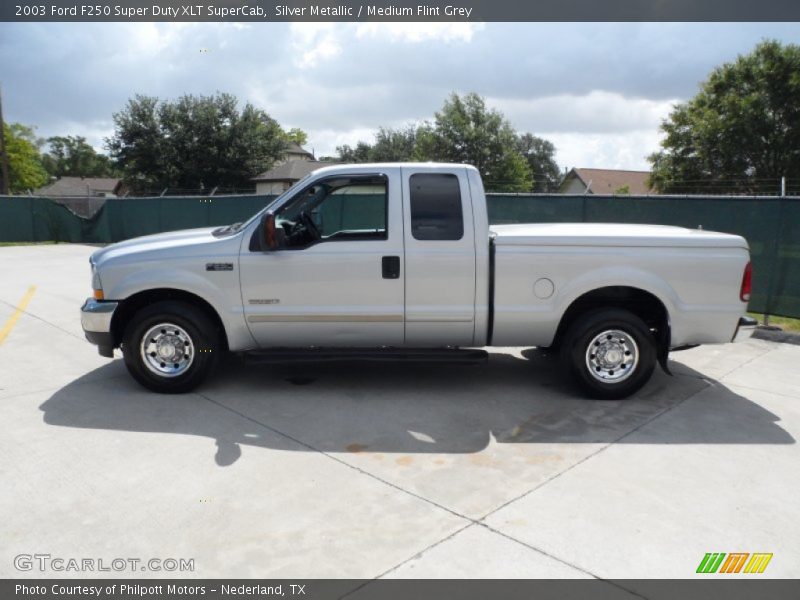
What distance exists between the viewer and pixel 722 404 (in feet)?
19.5

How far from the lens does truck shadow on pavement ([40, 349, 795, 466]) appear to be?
508 centimetres

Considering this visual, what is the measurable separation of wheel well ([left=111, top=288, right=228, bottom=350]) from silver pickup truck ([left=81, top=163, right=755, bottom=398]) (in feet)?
0.07

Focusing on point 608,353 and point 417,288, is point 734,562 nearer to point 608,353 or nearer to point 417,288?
point 608,353

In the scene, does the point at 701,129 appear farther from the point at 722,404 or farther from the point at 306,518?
the point at 306,518

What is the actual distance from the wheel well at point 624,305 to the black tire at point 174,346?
3192 millimetres

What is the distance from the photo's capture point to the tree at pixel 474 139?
5125 centimetres

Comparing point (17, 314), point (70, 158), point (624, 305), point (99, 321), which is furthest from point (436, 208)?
point (70, 158)

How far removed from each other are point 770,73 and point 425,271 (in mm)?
35125

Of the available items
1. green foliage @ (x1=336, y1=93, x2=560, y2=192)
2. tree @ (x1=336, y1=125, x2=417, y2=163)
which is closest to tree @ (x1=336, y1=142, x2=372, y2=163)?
tree @ (x1=336, y1=125, x2=417, y2=163)

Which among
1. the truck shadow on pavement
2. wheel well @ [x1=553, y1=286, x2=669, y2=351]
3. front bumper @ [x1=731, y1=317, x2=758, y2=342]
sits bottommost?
the truck shadow on pavement

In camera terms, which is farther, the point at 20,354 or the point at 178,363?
the point at 20,354

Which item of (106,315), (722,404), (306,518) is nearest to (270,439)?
(306,518)

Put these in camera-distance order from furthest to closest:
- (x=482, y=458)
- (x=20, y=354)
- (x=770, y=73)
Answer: (x=770, y=73) → (x=20, y=354) → (x=482, y=458)

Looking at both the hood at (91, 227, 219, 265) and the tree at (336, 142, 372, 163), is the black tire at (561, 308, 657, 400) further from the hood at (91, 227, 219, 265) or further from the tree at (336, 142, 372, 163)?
the tree at (336, 142, 372, 163)
